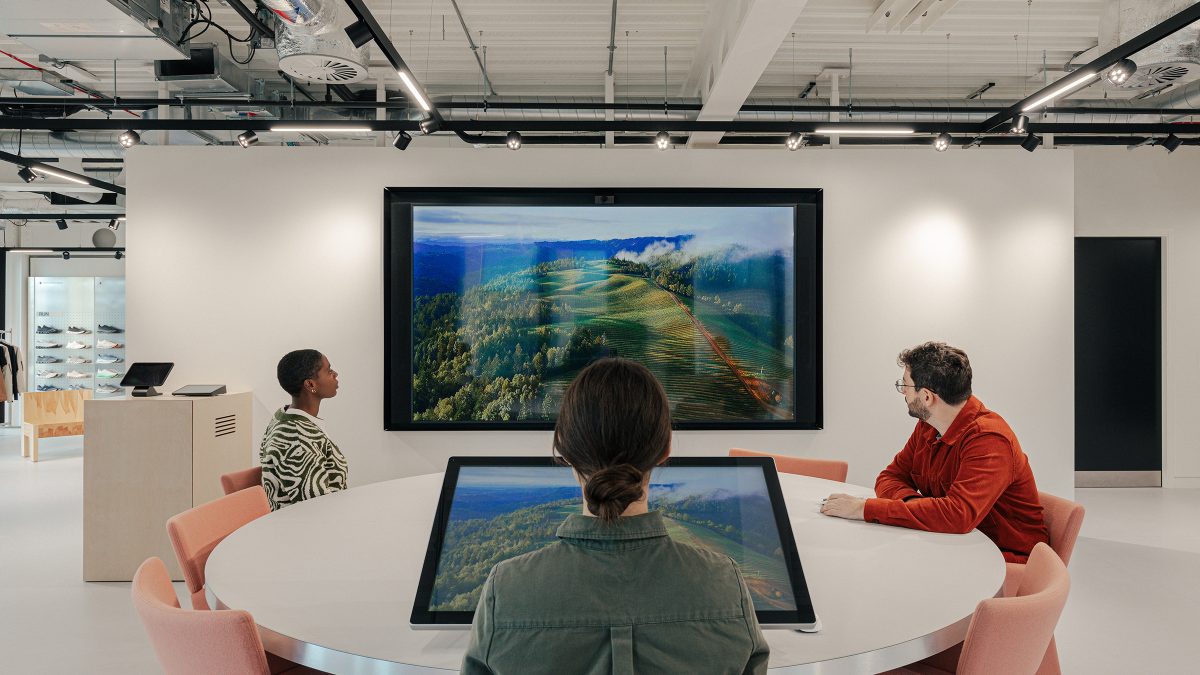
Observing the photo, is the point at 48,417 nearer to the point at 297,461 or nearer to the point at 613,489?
the point at 297,461

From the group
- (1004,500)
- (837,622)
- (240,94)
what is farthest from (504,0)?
(837,622)

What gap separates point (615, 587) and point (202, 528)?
196 centimetres

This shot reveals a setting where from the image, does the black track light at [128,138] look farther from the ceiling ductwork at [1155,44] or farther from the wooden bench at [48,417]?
the ceiling ductwork at [1155,44]

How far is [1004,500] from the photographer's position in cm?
261

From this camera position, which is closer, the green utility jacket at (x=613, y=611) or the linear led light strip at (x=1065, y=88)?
the green utility jacket at (x=613, y=611)

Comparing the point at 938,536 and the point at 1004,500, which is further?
the point at 1004,500

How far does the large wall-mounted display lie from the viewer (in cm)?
550

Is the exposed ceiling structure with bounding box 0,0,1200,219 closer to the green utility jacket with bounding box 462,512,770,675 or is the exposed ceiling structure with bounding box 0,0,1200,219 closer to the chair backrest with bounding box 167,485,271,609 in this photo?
the chair backrest with bounding box 167,485,271,609

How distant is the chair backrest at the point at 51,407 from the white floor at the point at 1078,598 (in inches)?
114

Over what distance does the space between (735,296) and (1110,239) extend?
462 cm

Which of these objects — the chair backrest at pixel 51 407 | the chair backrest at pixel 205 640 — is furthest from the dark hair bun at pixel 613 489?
the chair backrest at pixel 51 407

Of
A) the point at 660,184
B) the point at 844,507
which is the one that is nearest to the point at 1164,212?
the point at 660,184

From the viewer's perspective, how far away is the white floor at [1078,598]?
3463 millimetres

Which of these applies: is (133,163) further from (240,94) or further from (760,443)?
(760,443)
